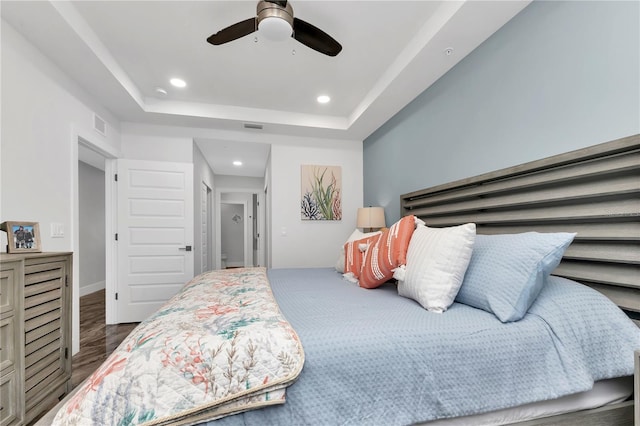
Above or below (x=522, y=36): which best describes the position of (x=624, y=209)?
below

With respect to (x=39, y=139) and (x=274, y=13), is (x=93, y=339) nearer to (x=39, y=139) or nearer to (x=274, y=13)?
(x=39, y=139)

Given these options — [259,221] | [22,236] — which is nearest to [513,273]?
[22,236]

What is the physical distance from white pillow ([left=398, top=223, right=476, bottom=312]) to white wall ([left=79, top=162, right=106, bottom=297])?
5.64 m

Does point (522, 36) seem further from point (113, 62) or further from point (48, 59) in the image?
point (48, 59)

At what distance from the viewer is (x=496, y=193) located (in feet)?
6.24

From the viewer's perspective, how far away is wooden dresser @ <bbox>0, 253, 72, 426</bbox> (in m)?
1.34

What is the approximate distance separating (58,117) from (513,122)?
343cm

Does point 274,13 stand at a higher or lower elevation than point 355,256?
higher

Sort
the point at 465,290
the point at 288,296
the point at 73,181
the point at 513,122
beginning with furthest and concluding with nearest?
the point at 73,181 < the point at 513,122 < the point at 288,296 < the point at 465,290

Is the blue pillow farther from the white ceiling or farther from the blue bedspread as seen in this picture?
the white ceiling

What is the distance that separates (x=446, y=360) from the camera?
1012 mm

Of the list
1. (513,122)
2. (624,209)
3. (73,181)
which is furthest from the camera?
(73,181)

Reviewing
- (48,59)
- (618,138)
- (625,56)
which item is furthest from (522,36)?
(48,59)

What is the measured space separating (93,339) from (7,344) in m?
1.79
